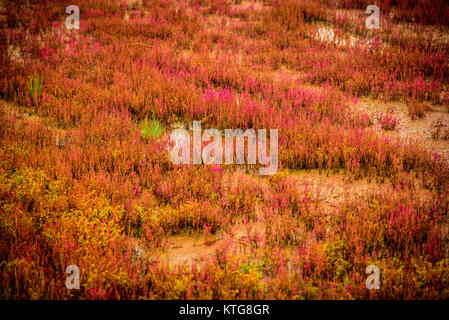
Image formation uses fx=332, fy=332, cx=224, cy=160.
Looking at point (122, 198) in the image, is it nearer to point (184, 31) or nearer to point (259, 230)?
point (259, 230)

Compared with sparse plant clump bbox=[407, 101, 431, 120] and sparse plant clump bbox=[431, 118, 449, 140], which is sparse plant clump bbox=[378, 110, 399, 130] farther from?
sparse plant clump bbox=[431, 118, 449, 140]

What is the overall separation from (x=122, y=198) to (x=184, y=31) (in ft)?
24.1

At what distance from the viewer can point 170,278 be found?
288 cm

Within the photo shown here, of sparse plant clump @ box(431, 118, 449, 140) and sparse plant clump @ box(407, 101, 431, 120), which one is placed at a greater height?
sparse plant clump @ box(407, 101, 431, 120)

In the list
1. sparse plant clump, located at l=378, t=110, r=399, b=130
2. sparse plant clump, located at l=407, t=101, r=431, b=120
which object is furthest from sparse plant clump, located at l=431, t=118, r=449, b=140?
sparse plant clump, located at l=378, t=110, r=399, b=130

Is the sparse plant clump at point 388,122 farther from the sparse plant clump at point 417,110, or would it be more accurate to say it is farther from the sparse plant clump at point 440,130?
the sparse plant clump at point 440,130

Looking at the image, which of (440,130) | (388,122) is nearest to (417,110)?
(440,130)

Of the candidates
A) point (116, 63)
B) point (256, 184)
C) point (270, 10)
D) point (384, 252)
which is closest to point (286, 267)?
point (384, 252)

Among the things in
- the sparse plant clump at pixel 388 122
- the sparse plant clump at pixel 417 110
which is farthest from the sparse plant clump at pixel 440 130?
the sparse plant clump at pixel 388 122

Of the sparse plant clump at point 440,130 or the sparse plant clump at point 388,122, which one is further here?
the sparse plant clump at point 388,122

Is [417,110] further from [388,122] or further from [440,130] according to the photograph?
[388,122]

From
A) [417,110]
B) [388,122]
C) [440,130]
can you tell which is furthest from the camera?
[417,110]

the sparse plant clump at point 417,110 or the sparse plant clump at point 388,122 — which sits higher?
the sparse plant clump at point 417,110

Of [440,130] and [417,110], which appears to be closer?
[440,130]
